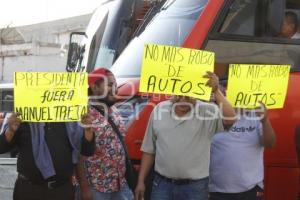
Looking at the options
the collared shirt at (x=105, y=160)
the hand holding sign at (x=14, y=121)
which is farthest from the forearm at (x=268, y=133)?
the hand holding sign at (x=14, y=121)

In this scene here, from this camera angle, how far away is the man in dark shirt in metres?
3.52

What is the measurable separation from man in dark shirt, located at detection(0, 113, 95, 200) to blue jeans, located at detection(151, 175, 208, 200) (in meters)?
0.58

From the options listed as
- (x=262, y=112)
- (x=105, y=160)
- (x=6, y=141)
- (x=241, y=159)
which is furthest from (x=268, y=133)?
(x=6, y=141)

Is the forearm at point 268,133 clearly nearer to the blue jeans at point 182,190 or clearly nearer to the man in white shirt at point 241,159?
the man in white shirt at point 241,159

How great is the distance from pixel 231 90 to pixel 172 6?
1498mm

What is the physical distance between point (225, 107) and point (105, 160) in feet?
3.12

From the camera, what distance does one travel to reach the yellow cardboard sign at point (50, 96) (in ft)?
11.3

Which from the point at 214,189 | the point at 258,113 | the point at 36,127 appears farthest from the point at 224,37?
the point at 36,127

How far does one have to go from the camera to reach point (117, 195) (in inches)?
157

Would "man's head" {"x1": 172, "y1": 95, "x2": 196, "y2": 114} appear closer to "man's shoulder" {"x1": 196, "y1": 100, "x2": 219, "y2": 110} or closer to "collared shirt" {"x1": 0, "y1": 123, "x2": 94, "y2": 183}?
"man's shoulder" {"x1": 196, "y1": 100, "x2": 219, "y2": 110}

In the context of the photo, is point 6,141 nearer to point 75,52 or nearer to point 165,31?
point 165,31

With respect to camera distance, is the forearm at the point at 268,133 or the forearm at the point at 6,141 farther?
the forearm at the point at 268,133

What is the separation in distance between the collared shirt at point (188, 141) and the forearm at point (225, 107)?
0.11 meters

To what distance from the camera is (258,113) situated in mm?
3783
